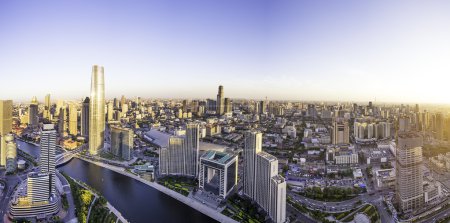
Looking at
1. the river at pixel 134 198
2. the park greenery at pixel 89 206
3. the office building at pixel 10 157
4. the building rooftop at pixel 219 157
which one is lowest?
the river at pixel 134 198

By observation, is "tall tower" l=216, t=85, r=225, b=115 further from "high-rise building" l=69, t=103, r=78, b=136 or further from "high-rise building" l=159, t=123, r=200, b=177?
"high-rise building" l=159, t=123, r=200, b=177

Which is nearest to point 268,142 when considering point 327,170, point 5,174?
point 327,170

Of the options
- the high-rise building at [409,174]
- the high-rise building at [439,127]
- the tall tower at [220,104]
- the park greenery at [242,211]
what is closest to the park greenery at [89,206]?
the park greenery at [242,211]

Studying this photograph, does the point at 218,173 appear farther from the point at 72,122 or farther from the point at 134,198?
the point at 72,122

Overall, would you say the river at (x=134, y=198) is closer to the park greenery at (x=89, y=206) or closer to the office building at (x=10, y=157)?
the park greenery at (x=89, y=206)

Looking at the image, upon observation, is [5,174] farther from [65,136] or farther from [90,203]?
[65,136]

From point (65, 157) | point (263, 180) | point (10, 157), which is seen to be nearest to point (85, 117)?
point (65, 157)

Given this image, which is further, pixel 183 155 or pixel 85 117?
pixel 85 117
